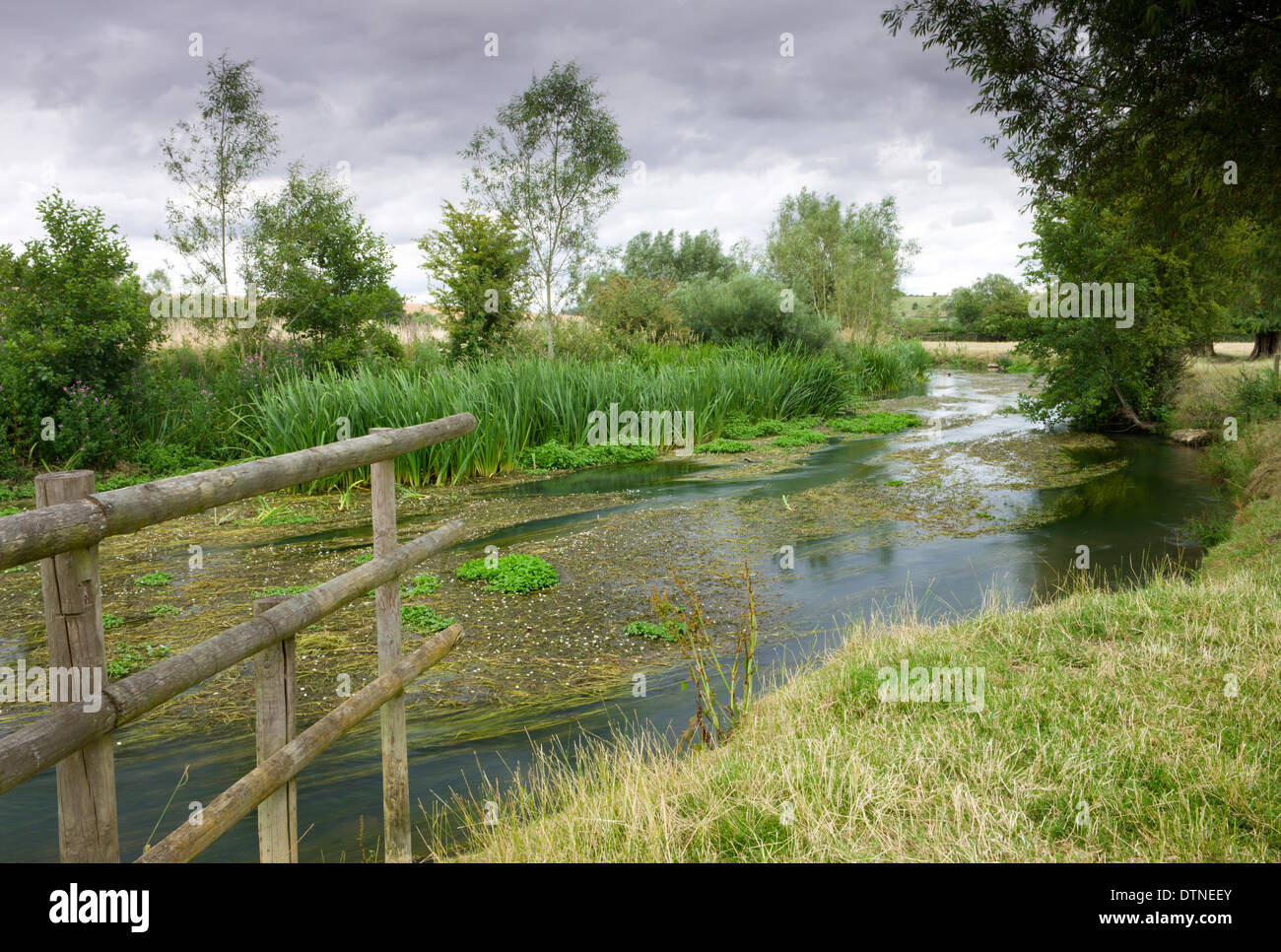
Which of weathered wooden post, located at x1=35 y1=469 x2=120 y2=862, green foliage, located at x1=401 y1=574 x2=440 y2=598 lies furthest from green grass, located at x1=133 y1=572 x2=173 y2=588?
weathered wooden post, located at x1=35 y1=469 x2=120 y2=862

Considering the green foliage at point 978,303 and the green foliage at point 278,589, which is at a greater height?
the green foliage at point 978,303

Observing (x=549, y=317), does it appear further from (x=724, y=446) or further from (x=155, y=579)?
→ (x=155, y=579)

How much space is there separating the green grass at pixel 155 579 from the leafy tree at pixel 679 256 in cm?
4040

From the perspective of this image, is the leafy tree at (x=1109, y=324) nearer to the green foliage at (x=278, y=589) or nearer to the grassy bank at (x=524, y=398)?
the grassy bank at (x=524, y=398)

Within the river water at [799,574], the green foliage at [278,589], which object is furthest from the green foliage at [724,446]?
the green foliage at [278,589]

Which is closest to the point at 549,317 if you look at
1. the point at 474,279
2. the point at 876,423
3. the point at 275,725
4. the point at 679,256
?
the point at 474,279

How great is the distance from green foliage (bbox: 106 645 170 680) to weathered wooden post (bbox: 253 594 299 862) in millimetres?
3097

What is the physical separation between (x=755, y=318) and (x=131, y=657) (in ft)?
72.5

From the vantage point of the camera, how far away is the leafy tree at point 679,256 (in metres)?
47.6

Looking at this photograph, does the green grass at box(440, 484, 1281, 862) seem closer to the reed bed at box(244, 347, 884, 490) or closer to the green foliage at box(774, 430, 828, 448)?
the reed bed at box(244, 347, 884, 490)

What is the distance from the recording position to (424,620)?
7.07 metres

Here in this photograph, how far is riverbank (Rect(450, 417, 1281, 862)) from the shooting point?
3.09m

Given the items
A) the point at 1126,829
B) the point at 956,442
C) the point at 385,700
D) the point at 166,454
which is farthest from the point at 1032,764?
the point at 956,442
